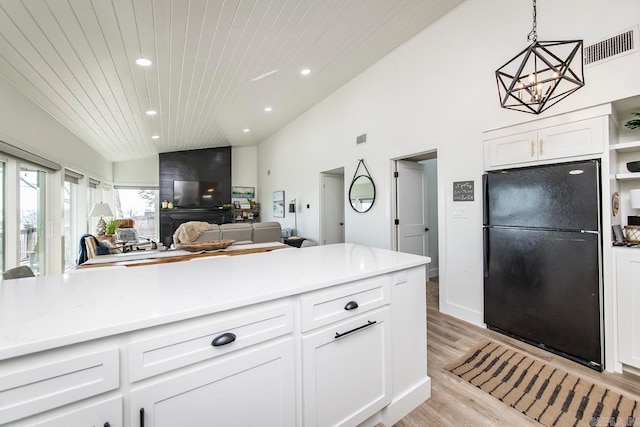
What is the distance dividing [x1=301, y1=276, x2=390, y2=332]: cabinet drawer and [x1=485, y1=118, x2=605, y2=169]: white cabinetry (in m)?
1.94

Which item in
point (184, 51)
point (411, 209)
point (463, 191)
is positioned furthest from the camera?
point (411, 209)

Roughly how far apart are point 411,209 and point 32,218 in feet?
17.9

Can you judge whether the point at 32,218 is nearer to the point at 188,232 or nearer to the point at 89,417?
the point at 188,232

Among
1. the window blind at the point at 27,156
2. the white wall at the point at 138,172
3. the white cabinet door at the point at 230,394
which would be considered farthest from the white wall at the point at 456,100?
the white wall at the point at 138,172

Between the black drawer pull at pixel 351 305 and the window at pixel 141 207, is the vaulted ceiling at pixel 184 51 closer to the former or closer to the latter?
the black drawer pull at pixel 351 305

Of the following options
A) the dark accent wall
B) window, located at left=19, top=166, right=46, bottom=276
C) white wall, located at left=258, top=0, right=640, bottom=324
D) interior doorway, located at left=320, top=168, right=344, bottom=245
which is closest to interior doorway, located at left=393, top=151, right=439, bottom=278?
white wall, located at left=258, top=0, right=640, bottom=324

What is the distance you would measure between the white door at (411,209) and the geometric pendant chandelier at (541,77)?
1.61m

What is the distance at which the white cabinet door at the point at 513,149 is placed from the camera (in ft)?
7.64

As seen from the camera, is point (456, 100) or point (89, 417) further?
point (456, 100)

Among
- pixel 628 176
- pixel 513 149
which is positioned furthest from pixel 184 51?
pixel 628 176

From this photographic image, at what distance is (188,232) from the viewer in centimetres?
423

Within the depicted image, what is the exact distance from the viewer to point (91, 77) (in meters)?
2.90

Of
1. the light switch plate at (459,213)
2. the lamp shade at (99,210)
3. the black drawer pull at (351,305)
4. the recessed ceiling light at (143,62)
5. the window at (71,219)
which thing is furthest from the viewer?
the lamp shade at (99,210)

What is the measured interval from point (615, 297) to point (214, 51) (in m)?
4.25
